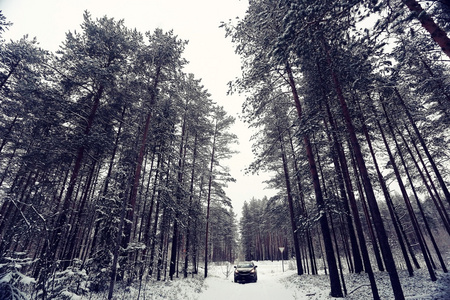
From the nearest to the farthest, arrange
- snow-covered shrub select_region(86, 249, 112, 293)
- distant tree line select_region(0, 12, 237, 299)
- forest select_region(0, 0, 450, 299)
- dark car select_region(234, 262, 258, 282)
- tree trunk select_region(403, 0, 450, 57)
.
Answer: tree trunk select_region(403, 0, 450, 57)
forest select_region(0, 0, 450, 299)
snow-covered shrub select_region(86, 249, 112, 293)
distant tree line select_region(0, 12, 237, 299)
dark car select_region(234, 262, 258, 282)

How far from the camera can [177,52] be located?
1284 centimetres

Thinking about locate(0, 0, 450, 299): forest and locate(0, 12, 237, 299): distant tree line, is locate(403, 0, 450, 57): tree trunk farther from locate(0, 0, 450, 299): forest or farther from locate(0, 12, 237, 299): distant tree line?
locate(0, 12, 237, 299): distant tree line

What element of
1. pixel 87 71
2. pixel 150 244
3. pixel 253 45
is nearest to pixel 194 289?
pixel 150 244

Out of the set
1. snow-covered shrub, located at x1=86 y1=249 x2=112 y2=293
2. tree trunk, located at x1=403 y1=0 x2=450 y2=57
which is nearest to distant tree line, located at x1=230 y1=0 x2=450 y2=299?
tree trunk, located at x1=403 y1=0 x2=450 y2=57

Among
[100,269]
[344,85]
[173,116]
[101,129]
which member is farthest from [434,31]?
[100,269]

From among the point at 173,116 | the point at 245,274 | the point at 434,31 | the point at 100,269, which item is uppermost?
the point at 173,116

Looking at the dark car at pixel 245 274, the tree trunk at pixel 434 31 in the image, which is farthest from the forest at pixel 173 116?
the dark car at pixel 245 274

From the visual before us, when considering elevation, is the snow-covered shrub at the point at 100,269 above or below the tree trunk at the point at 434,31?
below

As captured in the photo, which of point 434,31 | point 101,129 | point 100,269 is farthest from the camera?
point 101,129

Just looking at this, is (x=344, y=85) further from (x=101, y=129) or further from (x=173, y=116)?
(x=101, y=129)

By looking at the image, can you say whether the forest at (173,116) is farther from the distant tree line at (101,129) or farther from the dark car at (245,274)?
the dark car at (245,274)

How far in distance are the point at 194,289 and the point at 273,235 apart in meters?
45.1

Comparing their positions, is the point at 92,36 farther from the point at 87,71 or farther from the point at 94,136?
the point at 94,136

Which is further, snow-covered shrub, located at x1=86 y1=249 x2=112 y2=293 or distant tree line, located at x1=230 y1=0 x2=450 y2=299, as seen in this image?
snow-covered shrub, located at x1=86 y1=249 x2=112 y2=293
